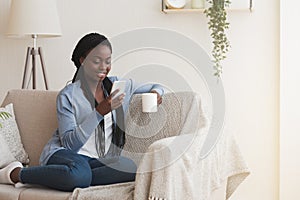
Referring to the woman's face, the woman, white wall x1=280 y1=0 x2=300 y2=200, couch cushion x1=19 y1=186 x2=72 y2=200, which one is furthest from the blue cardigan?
white wall x1=280 y1=0 x2=300 y2=200

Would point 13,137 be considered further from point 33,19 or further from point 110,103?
point 33,19

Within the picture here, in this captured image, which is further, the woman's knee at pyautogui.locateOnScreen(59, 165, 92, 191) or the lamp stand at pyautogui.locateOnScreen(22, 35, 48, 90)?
the lamp stand at pyautogui.locateOnScreen(22, 35, 48, 90)

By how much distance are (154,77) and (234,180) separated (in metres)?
0.99

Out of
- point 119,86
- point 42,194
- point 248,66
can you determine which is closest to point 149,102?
point 119,86

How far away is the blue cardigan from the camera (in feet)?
9.26

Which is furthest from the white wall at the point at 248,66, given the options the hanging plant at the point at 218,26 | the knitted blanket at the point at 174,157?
the knitted blanket at the point at 174,157

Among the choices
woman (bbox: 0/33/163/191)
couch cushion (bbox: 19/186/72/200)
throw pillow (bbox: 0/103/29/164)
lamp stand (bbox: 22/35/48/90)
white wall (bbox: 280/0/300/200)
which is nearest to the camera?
couch cushion (bbox: 19/186/72/200)

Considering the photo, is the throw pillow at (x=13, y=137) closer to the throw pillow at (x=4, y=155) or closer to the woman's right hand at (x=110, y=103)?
the throw pillow at (x=4, y=155)

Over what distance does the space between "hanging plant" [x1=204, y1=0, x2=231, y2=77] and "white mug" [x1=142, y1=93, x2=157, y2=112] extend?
0.66m

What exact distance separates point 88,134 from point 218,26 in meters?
1.17

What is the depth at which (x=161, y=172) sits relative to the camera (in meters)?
2.45

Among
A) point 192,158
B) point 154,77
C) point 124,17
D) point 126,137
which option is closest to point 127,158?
point 126,137

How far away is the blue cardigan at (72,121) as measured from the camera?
2.82 meters

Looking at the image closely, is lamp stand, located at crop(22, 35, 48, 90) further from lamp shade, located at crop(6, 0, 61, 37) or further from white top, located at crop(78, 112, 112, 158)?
white top, located at crop(78, 112, 112, 158)
